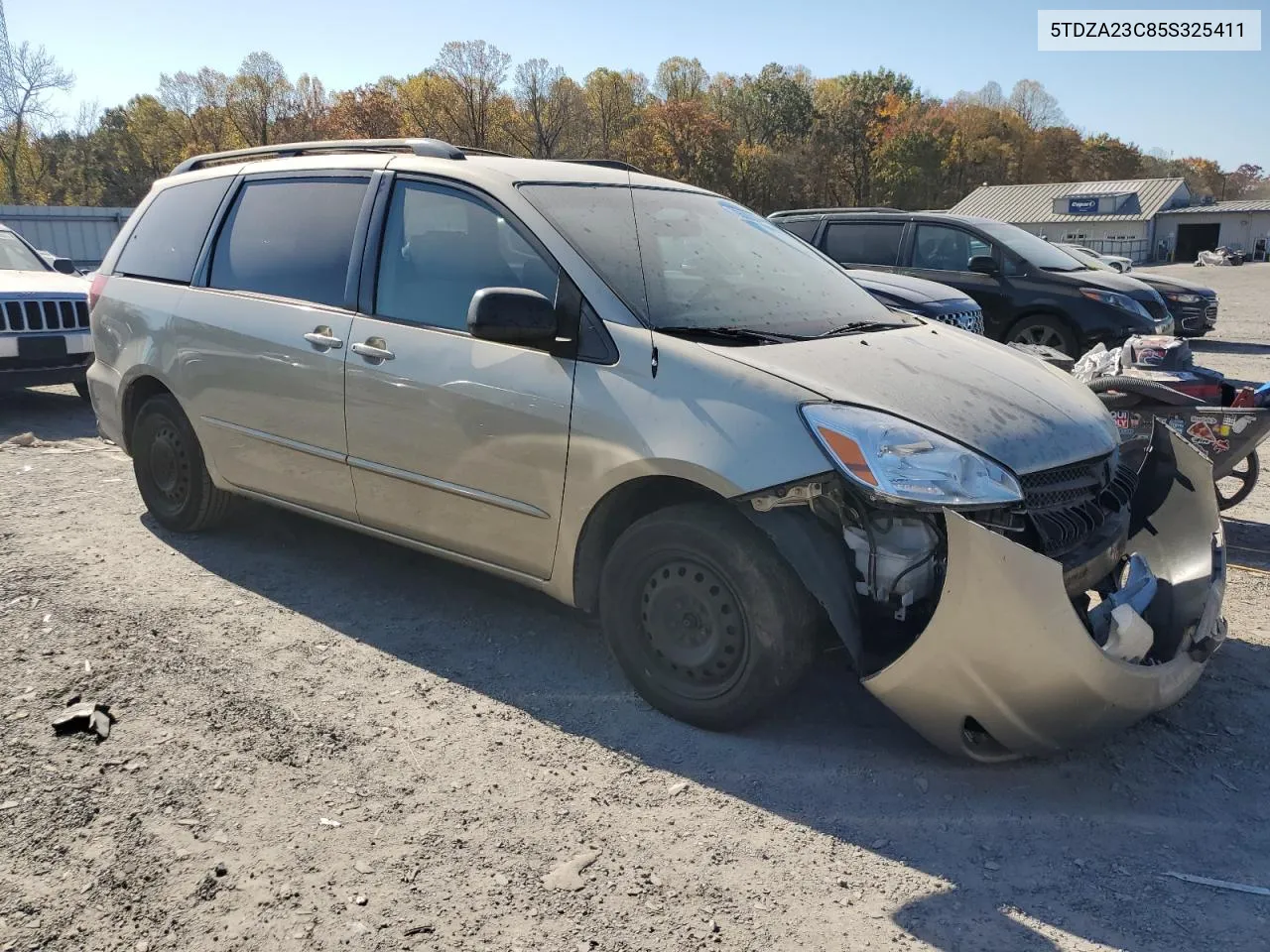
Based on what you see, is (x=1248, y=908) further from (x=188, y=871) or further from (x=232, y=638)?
(x=232, y=638)

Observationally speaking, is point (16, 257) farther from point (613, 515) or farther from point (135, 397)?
point (613, 515)

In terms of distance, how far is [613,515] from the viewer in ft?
11.7

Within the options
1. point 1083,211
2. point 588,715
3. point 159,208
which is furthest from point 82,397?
point 1083,211

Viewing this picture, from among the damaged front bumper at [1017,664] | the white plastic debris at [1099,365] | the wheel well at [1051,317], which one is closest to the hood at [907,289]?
the wheel well at [1051,317]

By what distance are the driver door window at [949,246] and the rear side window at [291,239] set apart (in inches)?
327

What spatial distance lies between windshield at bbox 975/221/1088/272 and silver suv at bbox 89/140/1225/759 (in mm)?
7704

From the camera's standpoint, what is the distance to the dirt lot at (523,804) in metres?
2.56

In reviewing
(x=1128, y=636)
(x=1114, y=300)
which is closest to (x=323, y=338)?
(x=1128, y=636)

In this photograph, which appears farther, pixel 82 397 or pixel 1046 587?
pixel 82 397

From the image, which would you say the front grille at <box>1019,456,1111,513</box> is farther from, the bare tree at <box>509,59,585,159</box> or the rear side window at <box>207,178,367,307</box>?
the bare tree at <box>509,59,585,159</box>

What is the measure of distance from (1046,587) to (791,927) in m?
1.11

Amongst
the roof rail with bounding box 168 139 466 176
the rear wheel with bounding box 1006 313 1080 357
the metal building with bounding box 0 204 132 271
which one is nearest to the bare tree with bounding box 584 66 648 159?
the metal building with bounding box 0 204 132 271

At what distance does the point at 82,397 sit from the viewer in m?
10.2

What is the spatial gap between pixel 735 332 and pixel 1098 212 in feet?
239
